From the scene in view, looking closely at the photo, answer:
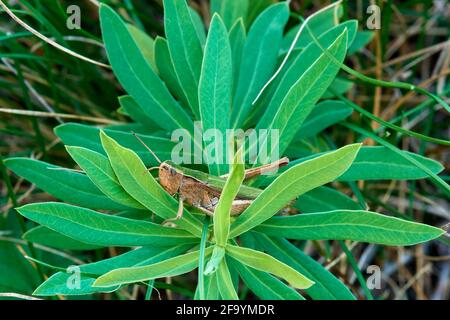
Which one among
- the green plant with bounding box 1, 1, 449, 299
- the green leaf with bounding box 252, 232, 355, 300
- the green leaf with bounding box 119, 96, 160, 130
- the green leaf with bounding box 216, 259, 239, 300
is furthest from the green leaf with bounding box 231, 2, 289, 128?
the green leaf with bounding box 216, 259, 239, 300

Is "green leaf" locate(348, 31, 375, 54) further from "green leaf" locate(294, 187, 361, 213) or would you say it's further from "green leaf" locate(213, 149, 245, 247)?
"green leaf" locate(213, 149, 245, 247)

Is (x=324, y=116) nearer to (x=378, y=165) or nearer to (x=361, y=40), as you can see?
(x=378, y=165)

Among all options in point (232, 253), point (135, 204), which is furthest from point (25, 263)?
point (232, 253)

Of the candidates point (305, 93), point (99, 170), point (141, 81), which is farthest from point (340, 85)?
point (99, 170)

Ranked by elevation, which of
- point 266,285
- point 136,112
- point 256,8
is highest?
point 256,8

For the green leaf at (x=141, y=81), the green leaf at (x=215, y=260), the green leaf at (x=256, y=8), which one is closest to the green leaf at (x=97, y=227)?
the green leaf at (x=215, y=260)

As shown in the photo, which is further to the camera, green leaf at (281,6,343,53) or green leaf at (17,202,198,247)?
green leaf at (281,6,343,53)

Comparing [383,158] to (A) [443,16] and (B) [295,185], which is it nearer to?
(B) [295,185]
